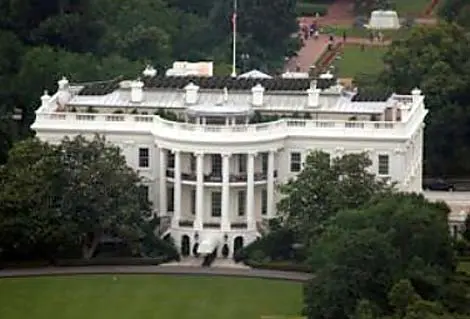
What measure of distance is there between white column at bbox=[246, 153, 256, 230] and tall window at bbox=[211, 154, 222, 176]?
4.64 feet

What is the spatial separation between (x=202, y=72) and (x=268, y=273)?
2381 centimetres

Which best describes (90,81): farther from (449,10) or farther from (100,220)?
(449,10)

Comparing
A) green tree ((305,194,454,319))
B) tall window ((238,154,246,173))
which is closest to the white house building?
tall window ((238,154,246,173))

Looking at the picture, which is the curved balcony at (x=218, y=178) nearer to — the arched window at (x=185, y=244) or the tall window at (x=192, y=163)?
the tall window at (x=192, y=163)

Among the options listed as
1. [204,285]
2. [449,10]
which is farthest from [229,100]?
[449,10]

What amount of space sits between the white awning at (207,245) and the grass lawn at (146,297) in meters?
3.97

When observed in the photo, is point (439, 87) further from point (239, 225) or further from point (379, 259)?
point (379, 259)

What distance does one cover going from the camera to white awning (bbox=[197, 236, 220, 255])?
12112 centimetres

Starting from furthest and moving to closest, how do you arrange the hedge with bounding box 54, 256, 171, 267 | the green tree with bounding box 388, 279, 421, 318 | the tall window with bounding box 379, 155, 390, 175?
the tall window with bounding box 379, 155, 390, 175
the hedge with bounding box 54, 256, 171, 267
the green tree with bounding box 388, 279, 421, 318

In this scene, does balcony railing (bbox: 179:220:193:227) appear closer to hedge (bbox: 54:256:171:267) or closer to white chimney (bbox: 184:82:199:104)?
hedge (bbox: 54:256:171:267)

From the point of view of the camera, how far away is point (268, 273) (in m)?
118

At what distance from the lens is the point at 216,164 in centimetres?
12256

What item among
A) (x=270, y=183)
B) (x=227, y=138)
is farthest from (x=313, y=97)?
(x=227, y=138)

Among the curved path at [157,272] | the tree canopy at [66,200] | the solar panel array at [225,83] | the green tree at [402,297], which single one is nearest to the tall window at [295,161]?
the solar panel array at [225,83]
